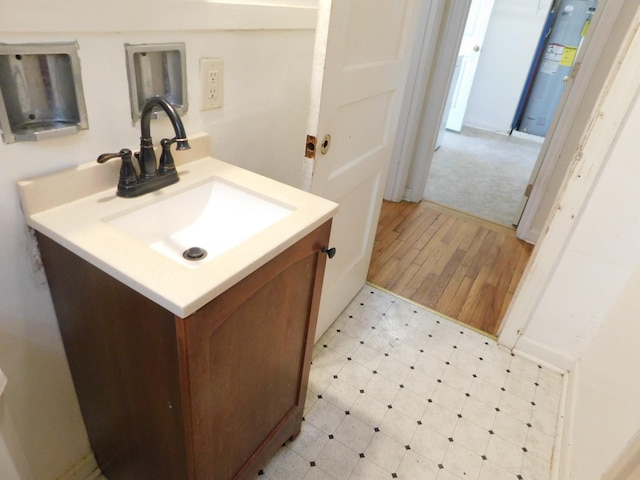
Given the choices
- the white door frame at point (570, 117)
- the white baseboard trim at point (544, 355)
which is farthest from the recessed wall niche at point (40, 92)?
the white door frame at point (570, 117)

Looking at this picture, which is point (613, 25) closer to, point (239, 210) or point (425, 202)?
point (425, 202)

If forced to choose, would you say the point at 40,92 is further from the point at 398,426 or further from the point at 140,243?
the point at 398,426

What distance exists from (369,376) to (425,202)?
71.7 inches

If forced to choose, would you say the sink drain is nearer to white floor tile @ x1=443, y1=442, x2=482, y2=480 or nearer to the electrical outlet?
the electrical outlet

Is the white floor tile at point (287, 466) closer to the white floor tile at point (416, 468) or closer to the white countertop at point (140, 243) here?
the white floor tile at point (416, 468)

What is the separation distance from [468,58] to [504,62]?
1.58 feet

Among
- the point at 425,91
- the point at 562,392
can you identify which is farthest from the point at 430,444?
the point at 425,91

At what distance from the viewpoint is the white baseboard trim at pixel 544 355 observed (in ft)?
5.87

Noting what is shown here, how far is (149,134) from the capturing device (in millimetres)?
907

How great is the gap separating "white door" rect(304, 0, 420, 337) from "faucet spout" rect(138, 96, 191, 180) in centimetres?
44

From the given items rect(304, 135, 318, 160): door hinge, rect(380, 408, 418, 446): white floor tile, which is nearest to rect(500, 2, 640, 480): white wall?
rect(380, 408, 418, 446): white floor tile

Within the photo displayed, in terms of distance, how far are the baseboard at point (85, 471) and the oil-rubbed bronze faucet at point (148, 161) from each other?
830 mm

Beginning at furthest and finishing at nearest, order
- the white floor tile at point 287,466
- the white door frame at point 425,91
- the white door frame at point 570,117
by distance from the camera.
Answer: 1. the white door frame at point 425,91
2. the white door frame at point 570,117
3. the white floor tile at point 287,466

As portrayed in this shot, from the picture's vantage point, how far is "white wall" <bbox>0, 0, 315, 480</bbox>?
0.77 m
